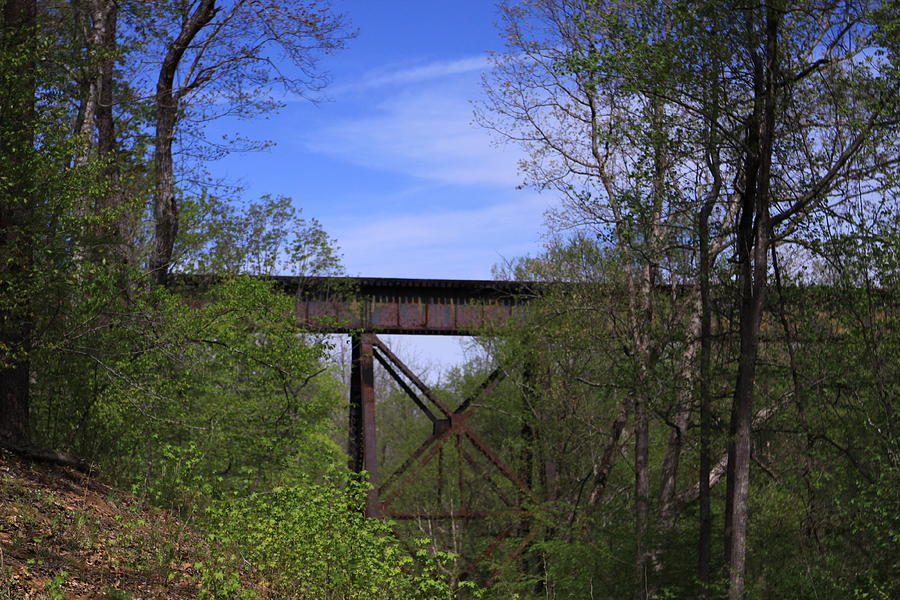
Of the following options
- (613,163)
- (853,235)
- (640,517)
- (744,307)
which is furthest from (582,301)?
(853,235)

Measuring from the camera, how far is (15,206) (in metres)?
10.5

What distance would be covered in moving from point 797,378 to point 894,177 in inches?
113

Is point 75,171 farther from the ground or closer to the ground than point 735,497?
farther from the ground

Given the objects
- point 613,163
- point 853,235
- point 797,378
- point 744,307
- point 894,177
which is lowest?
point 797,378

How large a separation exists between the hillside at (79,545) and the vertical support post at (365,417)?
7.60 meters

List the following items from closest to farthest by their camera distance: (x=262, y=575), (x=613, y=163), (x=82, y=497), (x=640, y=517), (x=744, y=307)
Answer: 1. (x=262, y=575)
2. (x=82, y=497)
3. (x=744, y=307)
4. (x=640, y=517)
5. (x=613, y=163)

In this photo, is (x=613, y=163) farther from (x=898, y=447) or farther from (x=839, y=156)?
(x=898, y=447)

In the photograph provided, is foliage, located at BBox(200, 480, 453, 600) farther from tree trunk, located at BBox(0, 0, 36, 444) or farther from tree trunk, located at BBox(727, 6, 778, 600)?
tree trunk, located at BBox(727, 6, 778, 600)

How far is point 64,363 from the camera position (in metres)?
11.6

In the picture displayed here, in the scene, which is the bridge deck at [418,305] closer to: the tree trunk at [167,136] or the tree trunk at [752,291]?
the tree trunk at [167,136]

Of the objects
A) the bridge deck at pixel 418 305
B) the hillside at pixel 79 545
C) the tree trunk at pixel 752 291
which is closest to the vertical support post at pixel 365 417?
the bridge deck at pixel 418 305

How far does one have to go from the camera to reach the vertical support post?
1836 cm

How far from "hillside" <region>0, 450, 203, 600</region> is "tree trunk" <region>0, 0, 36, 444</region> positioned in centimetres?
88

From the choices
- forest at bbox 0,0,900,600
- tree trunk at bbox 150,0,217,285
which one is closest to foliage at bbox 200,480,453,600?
forest at bbox 0,0,900,600
